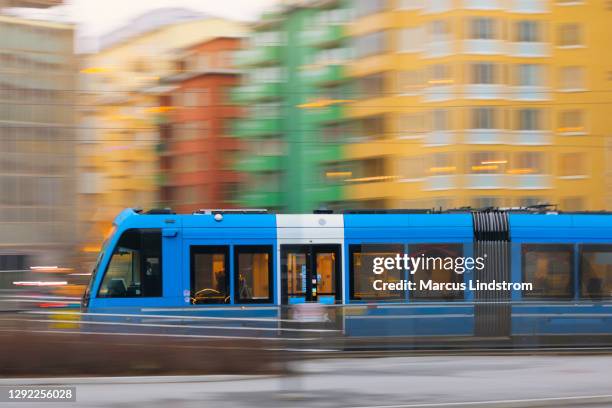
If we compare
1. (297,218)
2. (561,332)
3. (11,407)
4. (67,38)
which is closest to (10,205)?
(67,38)

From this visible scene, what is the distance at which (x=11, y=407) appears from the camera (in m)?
9.90

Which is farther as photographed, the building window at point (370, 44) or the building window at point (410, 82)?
the building window at point (370, 44)

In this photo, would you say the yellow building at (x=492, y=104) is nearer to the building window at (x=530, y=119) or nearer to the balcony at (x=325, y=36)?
the building window at (x=530, y=119)

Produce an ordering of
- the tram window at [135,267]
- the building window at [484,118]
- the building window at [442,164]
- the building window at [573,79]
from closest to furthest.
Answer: the tram window at [135,267]
the building window at [442,164]
the building window at [484,118]
the building window at [573,79]

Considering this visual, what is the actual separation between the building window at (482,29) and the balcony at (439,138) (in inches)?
216

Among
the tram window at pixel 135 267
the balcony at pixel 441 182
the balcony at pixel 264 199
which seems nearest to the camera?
the tram window at pixel 135 267

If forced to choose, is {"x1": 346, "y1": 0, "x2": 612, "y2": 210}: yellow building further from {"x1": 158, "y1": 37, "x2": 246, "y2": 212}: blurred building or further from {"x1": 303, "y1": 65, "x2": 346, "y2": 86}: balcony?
{"x1": 158, "y1": 37, "x2": 246, "y2": 212}: blurred building

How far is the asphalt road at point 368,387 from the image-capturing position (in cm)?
1045

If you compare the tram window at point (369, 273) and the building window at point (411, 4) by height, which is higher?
the building window at point (411, 4)

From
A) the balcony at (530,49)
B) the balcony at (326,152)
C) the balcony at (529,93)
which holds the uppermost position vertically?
the balcony at (530,49)

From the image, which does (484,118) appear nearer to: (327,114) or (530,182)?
(530,182)

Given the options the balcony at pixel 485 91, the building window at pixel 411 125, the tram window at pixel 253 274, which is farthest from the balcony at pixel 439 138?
the tram window at pixel 253 274

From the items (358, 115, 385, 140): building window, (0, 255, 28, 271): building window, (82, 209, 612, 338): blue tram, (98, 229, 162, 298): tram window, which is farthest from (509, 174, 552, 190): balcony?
(98, 229, 162, 298): tram window

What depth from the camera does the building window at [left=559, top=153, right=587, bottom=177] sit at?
5712 centimetres
